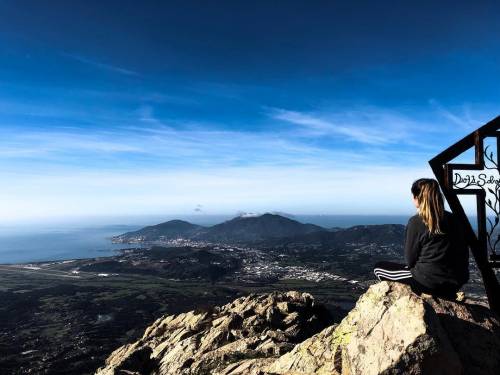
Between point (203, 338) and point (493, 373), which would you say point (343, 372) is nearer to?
point (493, 373)

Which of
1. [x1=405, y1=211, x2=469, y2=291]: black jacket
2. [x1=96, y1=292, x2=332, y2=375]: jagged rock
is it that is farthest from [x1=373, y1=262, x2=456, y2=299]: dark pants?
[x1=96, y1=292, x2=332, y2=375]: jagged rock

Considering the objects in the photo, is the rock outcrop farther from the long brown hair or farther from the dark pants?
the long brown hair

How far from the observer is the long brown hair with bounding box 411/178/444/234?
1047 cm

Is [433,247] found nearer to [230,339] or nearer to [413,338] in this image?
[413,338]

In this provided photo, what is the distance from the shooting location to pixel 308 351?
14219mm

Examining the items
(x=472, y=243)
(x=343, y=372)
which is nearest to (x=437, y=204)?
(x=472, y=243)

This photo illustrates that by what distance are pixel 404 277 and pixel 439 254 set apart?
4.11ft

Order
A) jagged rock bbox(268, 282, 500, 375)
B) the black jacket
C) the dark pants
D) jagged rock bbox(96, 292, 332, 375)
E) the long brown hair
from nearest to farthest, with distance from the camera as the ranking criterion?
jagged rock bbox(268, 282, 500, 375) < the long brown hair < the black jacket < the dark pants < jagged rock bbox(96, 292, 332, 375)

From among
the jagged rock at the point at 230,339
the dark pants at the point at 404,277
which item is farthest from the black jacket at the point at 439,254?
the jagged rock at the point at 230,339

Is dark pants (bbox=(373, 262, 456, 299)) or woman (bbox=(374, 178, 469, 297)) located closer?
woman (bbox=(374, 178, 469, 297))

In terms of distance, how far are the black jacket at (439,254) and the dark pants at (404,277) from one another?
128mm

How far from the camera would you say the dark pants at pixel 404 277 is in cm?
1118

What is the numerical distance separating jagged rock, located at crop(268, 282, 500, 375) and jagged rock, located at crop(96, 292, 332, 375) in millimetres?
6661

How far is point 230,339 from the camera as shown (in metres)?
30.0
